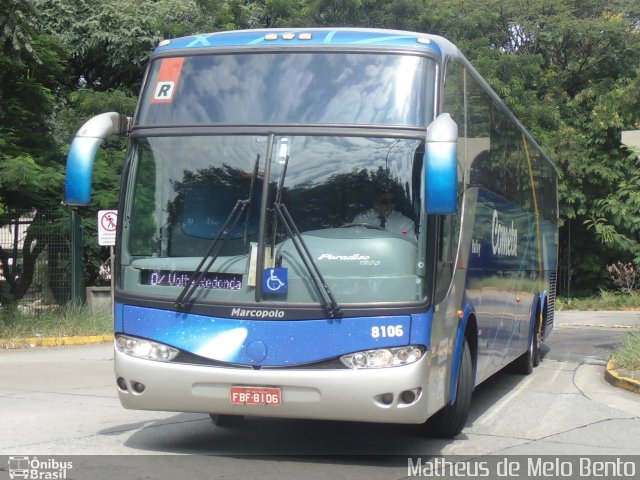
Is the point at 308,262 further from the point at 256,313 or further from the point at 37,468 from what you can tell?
the point at 37,468

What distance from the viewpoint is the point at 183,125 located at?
7.18 metres

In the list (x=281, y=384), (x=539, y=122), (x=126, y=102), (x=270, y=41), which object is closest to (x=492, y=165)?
(x=270, y=41)

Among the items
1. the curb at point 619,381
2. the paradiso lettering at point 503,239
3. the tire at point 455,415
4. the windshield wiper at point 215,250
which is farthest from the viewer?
the curb at point 619,381

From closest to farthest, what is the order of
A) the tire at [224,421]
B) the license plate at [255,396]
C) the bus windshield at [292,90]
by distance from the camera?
the license plate at [255,396], the bus windshield at [292,90], the tire at [224,421]

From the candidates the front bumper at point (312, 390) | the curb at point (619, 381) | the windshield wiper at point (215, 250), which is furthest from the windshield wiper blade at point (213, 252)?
the curb at point (619, 381)

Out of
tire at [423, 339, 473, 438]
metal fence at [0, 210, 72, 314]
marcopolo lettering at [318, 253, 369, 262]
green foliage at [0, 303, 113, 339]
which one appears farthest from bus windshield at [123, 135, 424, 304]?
metal fence at [0, 210, 72, 314]

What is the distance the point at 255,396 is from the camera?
6629 millimetres

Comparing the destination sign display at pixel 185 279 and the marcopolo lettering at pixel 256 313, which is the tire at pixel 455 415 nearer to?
the marcopolo lettering at pixel 256 313

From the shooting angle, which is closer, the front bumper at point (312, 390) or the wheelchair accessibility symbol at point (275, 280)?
the front bumper at point (312, 390)

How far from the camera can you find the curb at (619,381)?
426 inches

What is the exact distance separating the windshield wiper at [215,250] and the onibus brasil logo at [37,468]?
4.99 feet

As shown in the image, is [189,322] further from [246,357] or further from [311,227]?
[311,227]

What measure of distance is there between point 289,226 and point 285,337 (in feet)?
2.78

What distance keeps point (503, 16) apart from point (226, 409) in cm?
2622
